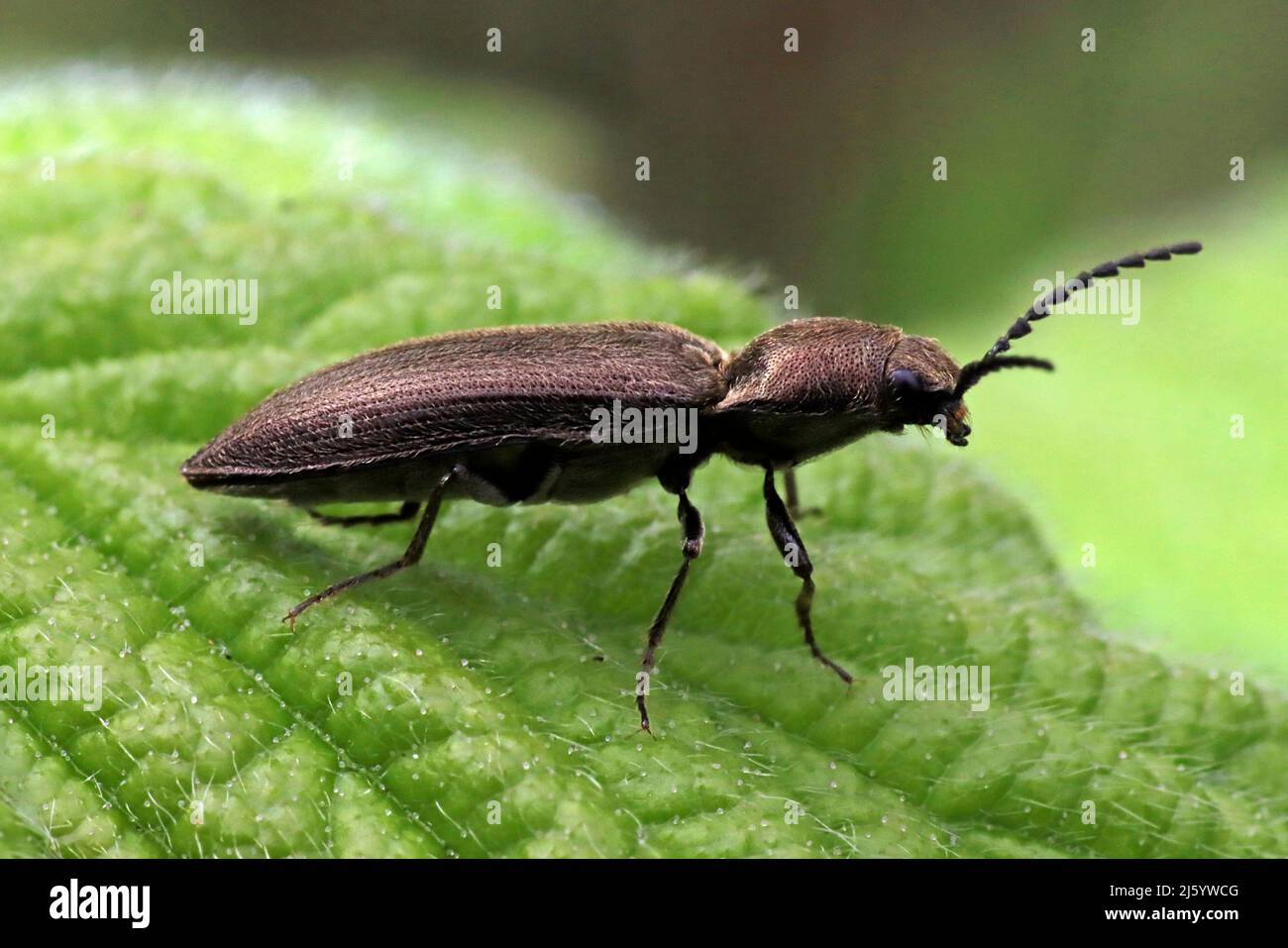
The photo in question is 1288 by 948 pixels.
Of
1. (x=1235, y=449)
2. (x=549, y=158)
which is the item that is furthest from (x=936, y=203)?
(x=1235, y=449)

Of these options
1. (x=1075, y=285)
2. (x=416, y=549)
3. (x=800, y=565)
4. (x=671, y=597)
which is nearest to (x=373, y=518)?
(x=416, y=549)

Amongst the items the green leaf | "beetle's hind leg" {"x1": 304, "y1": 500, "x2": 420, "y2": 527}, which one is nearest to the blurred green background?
the green leaf

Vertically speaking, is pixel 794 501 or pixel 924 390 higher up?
pixel 924 390

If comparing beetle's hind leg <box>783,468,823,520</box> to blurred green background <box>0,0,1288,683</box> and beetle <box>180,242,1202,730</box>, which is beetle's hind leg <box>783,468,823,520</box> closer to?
beetle <box>180,242,1202,730</box>

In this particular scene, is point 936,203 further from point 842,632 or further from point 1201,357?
point 842,632

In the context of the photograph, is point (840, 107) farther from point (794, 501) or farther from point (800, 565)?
point (800, 565)

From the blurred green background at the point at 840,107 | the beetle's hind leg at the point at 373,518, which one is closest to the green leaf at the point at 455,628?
the beetle's hind leg at the point at 373,518
